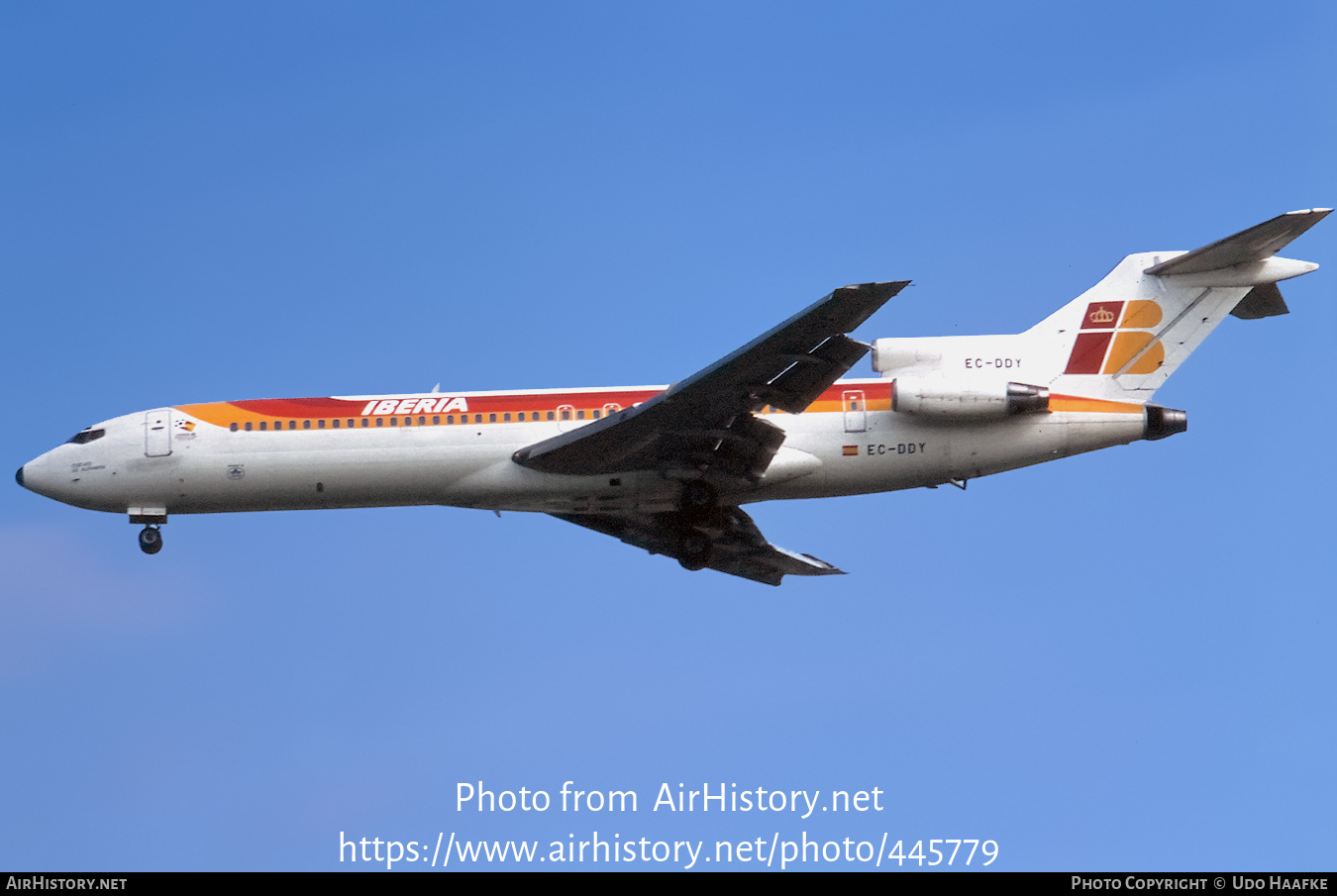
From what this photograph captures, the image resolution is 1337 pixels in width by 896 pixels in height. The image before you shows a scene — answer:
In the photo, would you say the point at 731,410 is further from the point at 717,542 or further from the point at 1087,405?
the point at 1087,405

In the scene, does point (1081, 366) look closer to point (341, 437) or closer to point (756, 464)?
point (756, 464)

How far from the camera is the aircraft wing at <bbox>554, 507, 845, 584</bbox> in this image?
31062mm

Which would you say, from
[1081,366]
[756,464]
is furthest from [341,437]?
[1081,366]

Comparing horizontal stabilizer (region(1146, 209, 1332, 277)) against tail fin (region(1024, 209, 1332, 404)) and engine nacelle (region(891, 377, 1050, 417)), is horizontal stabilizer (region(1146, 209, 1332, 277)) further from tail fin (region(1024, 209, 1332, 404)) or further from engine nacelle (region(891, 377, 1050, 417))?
engine nacelle (region(891, 377, 1050, 417))

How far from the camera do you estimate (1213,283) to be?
2959 centimetres

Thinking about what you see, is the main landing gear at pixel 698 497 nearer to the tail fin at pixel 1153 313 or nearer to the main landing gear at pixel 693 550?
the main landing gear at pixel 693 550

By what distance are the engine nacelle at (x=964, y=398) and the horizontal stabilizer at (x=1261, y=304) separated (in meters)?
4.98

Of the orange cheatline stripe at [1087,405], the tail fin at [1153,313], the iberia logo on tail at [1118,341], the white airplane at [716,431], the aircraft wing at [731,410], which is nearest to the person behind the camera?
the aircraft wing at [731,410]

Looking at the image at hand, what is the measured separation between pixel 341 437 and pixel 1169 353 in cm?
1616

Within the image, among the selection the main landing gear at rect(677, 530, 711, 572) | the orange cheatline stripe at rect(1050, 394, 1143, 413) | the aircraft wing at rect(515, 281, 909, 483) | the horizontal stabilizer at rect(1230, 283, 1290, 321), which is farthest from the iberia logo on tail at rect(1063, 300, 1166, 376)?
the main landing gear at rect(677, 530, 711, 572)

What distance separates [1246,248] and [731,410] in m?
10.4

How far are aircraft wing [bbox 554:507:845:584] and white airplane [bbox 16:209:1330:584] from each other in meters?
0.27

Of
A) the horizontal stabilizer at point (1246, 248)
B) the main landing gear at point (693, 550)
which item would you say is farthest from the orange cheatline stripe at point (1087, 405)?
the main landing gear at point (693, 550)

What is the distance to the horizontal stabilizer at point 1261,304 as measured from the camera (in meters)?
29.5
